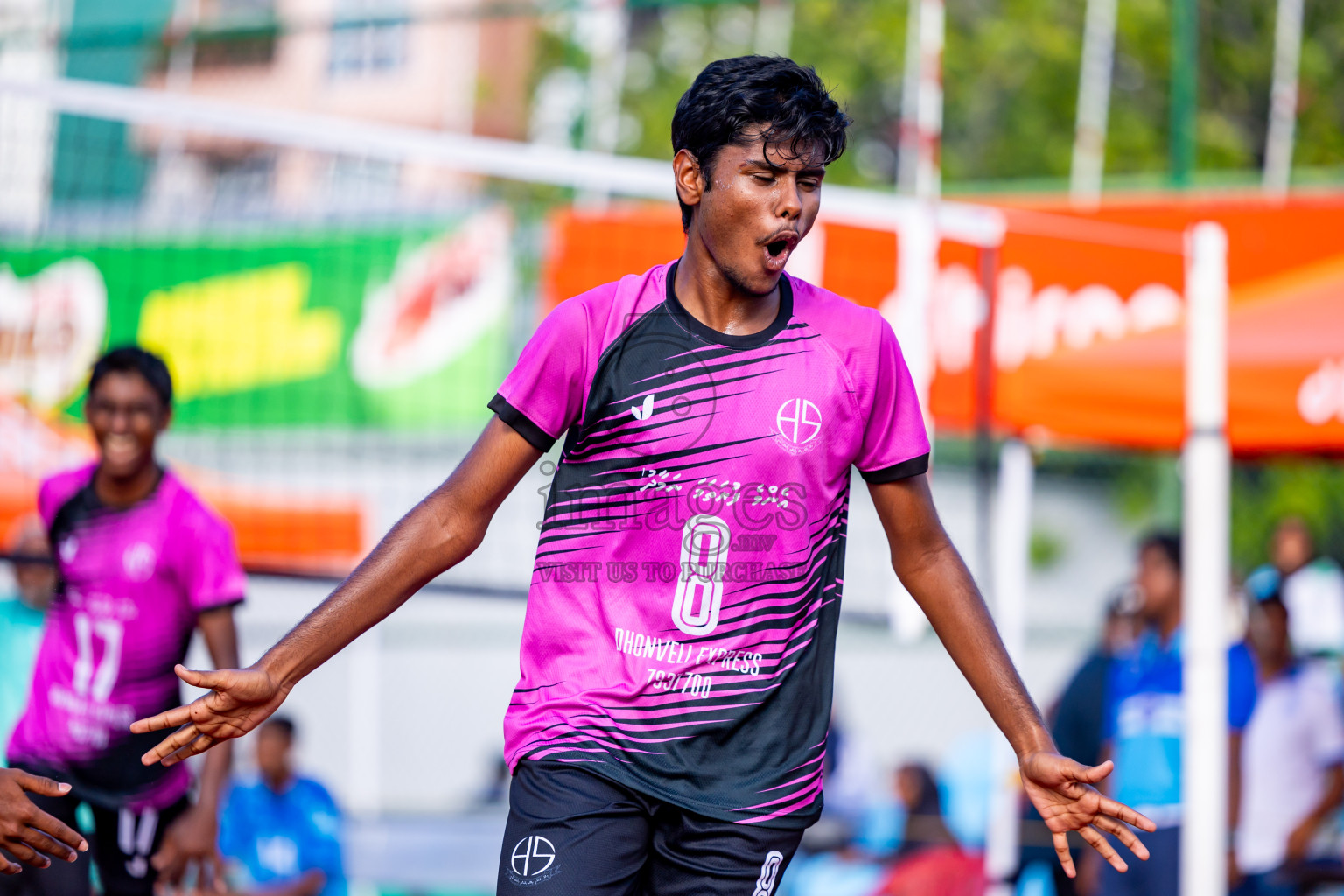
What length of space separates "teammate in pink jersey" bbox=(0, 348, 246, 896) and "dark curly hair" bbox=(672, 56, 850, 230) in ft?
9.03

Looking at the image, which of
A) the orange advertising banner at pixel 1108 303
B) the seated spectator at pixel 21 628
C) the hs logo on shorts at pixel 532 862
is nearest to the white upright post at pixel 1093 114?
the orange advertising banner at pixel 1108 303

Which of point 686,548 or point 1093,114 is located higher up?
point 1093,114

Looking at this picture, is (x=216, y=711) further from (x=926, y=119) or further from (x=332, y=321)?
(x=926, y=119)

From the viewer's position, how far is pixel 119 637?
5.02 m

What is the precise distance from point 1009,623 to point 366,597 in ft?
15.8

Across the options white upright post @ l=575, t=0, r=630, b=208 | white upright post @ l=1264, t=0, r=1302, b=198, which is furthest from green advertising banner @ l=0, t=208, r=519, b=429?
white upright post @ l=1264, t=0, r=1302, b=198

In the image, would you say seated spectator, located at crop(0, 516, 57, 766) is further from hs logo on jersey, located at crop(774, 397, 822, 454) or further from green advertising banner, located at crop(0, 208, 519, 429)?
hs logo on jersey, located at crop(774, 397, 822, 454)

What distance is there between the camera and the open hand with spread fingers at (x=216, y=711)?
2.68 metres

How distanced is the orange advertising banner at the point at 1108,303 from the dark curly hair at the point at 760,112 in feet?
12.1

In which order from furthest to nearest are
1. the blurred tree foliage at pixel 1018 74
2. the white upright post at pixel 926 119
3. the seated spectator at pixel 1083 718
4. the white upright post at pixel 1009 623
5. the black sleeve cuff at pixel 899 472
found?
the blurred tree foliage at pixel 1018 74 → the white upright post at pixel 926 119 → the seated spectator at pixel 1083 718 → the white upright post at pixel 1009 623 → the black sleeve cuff at pixel 899 472

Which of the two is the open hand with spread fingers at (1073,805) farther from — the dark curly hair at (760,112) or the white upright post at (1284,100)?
the white upright post at (1284,100)

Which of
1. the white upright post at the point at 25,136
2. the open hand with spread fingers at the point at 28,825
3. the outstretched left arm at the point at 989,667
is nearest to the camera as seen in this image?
the outstretched left arm at the point at 989,667

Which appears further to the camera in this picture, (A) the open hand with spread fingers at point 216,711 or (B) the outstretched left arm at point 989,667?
(B) the outstretched left arm at point 989,667

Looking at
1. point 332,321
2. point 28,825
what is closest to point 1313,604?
point 332,321
